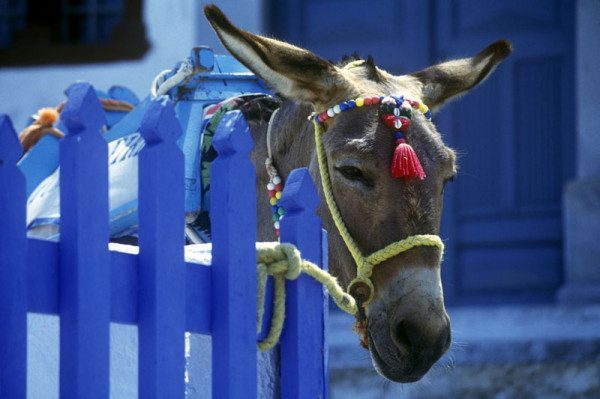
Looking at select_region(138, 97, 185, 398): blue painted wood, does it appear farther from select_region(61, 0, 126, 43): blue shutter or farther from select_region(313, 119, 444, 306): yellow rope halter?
select_region(61, 0, 126, 43): blue shutter

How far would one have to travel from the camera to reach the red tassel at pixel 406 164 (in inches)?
124

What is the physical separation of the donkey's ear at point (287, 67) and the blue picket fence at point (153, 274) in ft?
2.56

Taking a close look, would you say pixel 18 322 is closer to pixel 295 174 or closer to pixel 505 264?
pixel 295 174

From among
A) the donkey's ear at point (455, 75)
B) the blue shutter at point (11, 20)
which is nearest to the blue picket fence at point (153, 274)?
the donkey's ear at point (455, 75)

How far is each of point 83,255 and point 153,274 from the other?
0.17m

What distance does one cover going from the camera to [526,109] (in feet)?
25.0

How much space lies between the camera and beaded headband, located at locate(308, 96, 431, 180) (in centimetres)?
315

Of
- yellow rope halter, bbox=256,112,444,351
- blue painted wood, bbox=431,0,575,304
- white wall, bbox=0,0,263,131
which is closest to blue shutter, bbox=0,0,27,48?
white wall, bbox=0,0,263,131

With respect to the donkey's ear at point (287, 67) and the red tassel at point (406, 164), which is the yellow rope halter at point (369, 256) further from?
the donkey's ear at point (287, 67)

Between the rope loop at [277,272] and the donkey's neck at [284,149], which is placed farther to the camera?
the donkey's neck at [284,149]

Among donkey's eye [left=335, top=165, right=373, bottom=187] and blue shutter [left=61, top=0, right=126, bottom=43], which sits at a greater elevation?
blue shutter [left=61, top=0, right=126, bottom=43]

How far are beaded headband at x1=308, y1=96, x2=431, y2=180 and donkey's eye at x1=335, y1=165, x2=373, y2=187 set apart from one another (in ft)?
0.35

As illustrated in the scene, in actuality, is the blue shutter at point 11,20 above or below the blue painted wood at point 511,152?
above

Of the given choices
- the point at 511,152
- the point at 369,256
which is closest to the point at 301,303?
the point at 369,256
